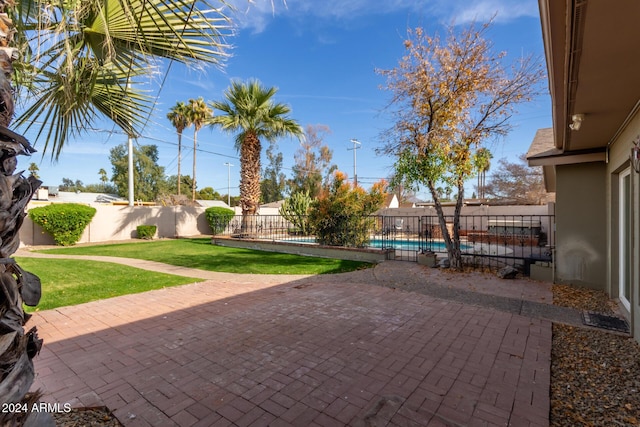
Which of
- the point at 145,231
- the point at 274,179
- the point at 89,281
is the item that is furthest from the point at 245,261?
the point at 274,179

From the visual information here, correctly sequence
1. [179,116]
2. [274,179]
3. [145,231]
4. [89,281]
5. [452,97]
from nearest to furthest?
[89,281] < [452,97] < [145,231] < [179,116] < [274,179]

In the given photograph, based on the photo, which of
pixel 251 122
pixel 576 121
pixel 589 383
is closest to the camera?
pixel 589 383

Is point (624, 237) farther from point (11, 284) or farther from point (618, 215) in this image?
point (11, 284)

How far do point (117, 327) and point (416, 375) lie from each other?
419 cm

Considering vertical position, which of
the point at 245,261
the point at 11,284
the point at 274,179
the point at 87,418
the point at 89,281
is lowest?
the point at 87,418

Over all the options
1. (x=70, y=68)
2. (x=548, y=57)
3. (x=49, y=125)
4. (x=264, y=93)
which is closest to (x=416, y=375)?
(x=548, y=57)

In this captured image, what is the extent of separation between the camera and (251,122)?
14797 mm

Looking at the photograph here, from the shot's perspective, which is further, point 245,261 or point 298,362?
point 245,261

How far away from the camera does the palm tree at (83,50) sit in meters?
2.35

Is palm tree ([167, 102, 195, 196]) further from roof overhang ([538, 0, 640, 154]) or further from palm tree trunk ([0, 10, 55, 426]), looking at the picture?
palm tree trunk ([0, 10, 55, 426])

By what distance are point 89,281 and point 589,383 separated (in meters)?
9.30

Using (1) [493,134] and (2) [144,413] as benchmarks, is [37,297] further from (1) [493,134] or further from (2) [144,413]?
(1) [493,134]

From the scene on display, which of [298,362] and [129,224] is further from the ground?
Result: [129,224]

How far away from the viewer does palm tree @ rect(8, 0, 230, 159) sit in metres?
2.35
